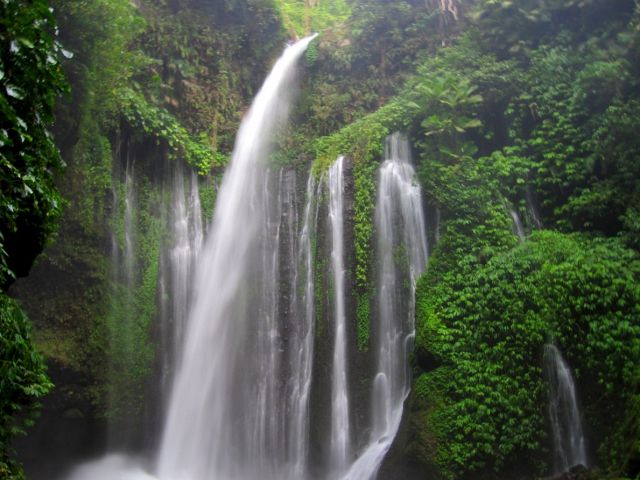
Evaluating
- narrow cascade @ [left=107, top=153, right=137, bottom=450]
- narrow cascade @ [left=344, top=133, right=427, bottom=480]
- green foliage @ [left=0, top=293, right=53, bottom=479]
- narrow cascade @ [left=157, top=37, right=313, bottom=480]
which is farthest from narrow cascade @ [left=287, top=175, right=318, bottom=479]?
green foliage @ [left=0, top=293, right=53, bottom=479]

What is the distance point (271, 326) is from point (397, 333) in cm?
250

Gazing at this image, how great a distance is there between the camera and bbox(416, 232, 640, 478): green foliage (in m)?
6.94

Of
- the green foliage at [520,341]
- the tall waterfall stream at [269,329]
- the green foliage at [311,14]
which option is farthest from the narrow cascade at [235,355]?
the green foliage at [311,14]

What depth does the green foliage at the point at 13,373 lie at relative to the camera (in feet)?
13.7

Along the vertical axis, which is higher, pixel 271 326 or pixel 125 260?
pixel 125 260

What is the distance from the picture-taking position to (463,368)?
7625 millimetres

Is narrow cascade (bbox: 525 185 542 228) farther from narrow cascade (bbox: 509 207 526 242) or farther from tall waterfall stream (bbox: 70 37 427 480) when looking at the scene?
tall waterfall stream (bbox: 70 37 427 480)

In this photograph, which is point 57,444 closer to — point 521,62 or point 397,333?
point 397,333

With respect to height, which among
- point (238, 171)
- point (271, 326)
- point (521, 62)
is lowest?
point (271, 326)

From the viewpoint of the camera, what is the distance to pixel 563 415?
7.08 metres

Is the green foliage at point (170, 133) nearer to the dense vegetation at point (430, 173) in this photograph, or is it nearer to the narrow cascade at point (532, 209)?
the dense vegetation at point (430, 173)

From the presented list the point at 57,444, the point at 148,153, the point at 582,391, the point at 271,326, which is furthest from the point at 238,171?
the point at 582,391

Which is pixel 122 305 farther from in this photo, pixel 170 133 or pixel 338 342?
pixel 338 342

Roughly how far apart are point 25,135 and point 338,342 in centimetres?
618
